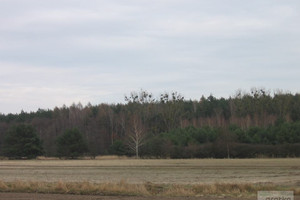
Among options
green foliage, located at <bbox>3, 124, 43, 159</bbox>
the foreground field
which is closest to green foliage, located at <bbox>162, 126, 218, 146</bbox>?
green foliage, located at <bbox>3, 124, 43, 159</bbox>

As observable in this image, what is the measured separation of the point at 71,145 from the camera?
9594 centimetres

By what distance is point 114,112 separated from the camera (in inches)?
6097

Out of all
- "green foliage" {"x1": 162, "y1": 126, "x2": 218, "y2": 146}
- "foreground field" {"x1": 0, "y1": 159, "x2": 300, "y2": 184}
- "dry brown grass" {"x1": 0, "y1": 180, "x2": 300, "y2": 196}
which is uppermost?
"green foliage" {"x1": 162, "y1": 126, "x2": 218, "y2": 146}

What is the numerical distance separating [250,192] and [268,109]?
113 metres

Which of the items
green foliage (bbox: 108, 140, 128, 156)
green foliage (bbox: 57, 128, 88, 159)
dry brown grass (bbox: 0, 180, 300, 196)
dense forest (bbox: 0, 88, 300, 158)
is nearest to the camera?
dry brown grass (bbox: 0, 180, 300, 196)

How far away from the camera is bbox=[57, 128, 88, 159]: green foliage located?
96438mm

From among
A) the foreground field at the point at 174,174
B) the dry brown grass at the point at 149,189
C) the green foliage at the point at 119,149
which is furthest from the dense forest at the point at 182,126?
the dry brown grass at the point at 149,189

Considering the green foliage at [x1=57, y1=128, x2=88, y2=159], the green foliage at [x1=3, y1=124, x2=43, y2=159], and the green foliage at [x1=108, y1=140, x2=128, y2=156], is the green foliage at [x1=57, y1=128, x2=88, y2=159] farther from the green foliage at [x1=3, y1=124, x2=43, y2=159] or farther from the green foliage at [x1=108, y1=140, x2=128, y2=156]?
the green foliage at [x1=108, y1=140, x2=128, y2=156]

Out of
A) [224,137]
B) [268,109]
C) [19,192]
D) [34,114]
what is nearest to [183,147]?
[224,137]

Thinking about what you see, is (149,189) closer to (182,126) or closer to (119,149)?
(119,149)

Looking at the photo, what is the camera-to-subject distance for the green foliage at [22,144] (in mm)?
96125

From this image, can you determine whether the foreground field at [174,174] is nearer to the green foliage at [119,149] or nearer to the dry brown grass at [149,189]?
the dry brown grass at [149,189]

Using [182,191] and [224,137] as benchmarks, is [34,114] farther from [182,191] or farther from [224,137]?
[182,191]

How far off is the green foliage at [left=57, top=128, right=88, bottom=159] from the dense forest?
1784 mm
